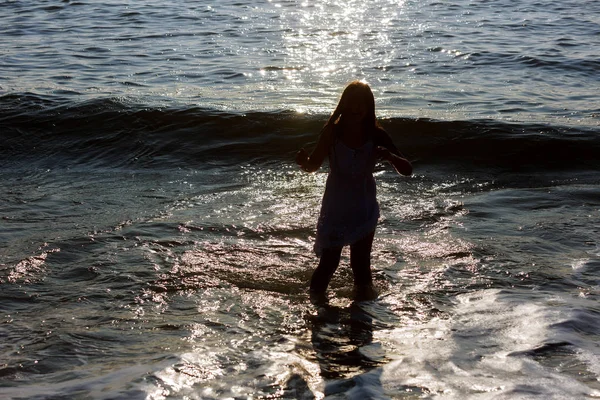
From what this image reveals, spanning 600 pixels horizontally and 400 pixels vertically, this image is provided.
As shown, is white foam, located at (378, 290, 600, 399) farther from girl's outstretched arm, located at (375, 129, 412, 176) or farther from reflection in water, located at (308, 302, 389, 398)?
girl's outstretched arm, located at (375, 129, 412, 176)

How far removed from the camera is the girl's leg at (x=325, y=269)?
19.4 feet

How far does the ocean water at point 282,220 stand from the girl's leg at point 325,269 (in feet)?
0.50

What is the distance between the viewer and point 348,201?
5762 millimetres

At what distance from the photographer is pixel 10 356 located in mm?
5078

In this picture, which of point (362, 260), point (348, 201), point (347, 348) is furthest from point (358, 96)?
point (347, 348)

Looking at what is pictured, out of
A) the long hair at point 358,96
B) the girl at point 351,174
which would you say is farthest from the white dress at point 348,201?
the long hair at point 358,96

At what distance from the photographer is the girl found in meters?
5.43

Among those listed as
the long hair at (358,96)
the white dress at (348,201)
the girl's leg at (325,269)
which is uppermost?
the long hair at (358,96)

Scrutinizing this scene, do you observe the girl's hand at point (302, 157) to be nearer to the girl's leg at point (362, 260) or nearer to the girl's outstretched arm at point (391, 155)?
the girl's outstretched arm at point (391, 155)

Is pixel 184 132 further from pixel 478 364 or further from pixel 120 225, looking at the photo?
pixel 478 364

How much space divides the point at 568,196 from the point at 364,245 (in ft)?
12.9

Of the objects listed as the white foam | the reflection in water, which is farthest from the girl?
the white foam

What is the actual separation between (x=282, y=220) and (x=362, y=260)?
2271mm

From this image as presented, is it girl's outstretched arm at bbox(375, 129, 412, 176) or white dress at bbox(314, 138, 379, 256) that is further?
white dress at bbox(314, 138, 379, 256)
